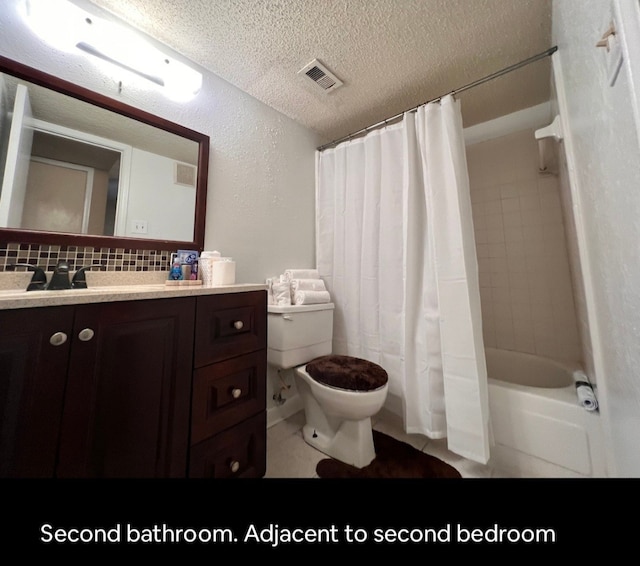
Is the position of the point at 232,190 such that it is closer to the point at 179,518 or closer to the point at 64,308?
the point at 64,308

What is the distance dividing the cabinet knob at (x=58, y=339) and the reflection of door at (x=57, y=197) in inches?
22.9

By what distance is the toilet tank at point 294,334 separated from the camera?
1.25 metres

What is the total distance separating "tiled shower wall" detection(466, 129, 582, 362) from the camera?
1496 mm

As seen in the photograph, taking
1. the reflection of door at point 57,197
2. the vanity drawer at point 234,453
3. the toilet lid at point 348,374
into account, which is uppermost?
the reflection of door at point 57,197

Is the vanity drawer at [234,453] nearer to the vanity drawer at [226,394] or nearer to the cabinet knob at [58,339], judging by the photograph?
the vanity drawer at [226,394]

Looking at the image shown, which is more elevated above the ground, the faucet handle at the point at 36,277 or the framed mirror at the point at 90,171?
the framed mirror at the point at 90,171

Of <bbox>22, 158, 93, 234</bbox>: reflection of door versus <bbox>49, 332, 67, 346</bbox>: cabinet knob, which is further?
<bbox>22, 158, 93, 234</bbox>: reflection of door

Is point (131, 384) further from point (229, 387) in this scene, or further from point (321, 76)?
point (321, 76)

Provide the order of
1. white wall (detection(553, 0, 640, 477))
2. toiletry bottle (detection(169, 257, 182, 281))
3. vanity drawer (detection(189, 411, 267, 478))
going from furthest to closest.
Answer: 1. toiletry bottle (detection(169, 257, 182, 281))
2. vanity drawer (detection(189, 411, 267, 478))
3. white wall (detection(553, 0, 640, 477))

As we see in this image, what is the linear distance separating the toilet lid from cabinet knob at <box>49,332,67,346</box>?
92cm

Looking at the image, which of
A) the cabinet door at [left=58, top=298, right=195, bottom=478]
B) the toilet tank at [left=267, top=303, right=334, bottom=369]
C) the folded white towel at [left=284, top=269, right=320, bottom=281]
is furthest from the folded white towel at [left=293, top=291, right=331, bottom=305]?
the cabinet door at [left=58, top=298, right=195, bottom=478]

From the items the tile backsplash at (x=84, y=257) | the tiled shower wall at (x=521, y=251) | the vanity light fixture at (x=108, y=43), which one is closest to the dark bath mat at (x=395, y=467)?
the tiled shower wall at (x=521, y=251)

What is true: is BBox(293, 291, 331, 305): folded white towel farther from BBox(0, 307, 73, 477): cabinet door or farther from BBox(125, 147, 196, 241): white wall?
→ BBox(0, 307, 73, 477): cabinet door

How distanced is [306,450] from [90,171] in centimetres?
161
